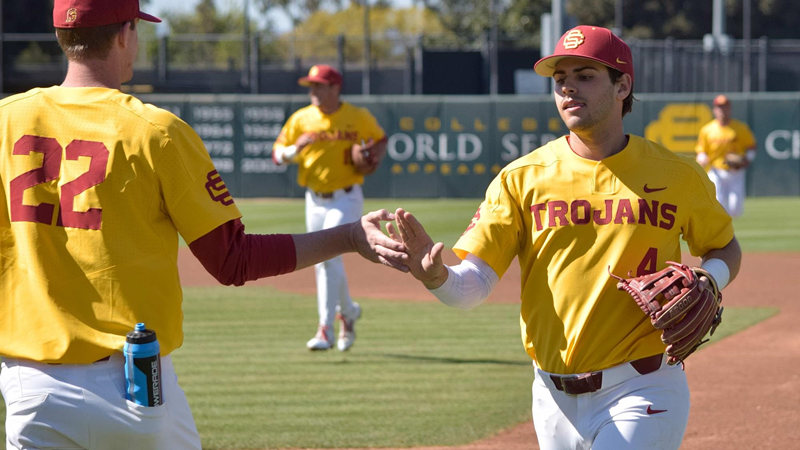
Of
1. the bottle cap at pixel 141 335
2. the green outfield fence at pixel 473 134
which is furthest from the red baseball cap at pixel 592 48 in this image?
the green outfield fence at pixel 473 134

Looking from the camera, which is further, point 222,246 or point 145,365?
point 222,246

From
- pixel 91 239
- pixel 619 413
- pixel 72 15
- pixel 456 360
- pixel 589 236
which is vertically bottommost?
pixel 456 360

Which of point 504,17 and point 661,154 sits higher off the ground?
point 504,17

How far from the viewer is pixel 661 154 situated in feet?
13.6

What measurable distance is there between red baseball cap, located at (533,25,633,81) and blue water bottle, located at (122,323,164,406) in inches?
70.4

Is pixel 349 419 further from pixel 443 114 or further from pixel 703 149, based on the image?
pixel 443 114

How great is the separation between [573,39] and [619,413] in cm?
131

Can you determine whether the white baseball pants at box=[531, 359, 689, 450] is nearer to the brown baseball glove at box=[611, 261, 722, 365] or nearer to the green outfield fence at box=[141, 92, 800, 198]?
the brown baseball glove at box=[611, 261, 722, 365]

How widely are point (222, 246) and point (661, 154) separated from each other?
1.77 metres

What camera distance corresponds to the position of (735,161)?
1669 cm

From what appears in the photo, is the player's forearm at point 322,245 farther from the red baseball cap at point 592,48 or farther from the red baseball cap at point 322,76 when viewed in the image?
the red baseball cap at point 322,76

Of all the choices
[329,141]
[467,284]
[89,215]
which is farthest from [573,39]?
[329,141]

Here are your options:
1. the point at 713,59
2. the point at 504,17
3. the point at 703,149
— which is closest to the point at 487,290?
the point at 703,149

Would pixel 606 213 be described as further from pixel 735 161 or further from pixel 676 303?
pixel 735 161
